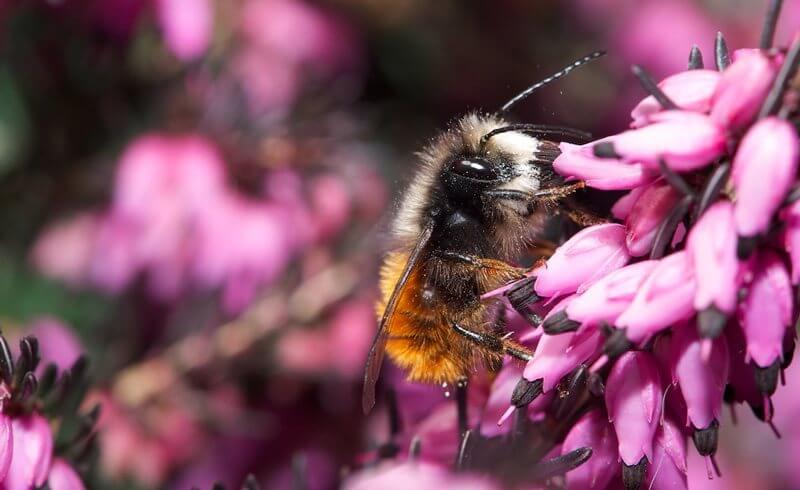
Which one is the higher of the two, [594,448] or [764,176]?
[764,176]

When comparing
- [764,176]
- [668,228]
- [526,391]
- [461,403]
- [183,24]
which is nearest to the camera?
[764,176]

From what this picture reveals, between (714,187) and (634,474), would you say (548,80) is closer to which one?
(714,187)

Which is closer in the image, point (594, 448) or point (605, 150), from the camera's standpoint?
point (605, 150)

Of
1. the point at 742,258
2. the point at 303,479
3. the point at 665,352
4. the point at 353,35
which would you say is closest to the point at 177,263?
the point at 303,479

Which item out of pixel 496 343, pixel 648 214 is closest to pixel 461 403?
pixel 496 343

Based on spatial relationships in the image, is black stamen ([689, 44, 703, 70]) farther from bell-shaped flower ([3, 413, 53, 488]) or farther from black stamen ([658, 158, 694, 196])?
bell-shaped flower ([3, 413, 53, 488])

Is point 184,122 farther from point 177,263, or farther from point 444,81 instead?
point 444,81

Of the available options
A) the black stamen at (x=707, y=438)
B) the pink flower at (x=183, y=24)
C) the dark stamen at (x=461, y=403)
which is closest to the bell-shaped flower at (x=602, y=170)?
the black stamen at (x=707, y=438)

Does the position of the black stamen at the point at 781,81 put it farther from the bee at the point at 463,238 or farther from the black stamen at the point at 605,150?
the bee at the point at 463,238
